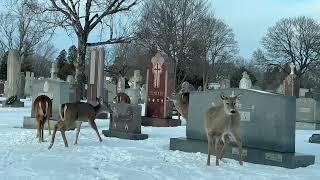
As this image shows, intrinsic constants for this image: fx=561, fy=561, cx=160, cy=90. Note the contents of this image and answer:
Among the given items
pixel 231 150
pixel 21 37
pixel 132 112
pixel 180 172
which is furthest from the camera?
pixel 21 37

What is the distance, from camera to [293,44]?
279 ft

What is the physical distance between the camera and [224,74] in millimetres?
66250

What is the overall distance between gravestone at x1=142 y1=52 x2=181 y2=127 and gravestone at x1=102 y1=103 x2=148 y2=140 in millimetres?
5136

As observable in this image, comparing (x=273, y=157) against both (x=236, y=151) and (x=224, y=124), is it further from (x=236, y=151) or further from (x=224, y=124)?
(x=224, y=124)

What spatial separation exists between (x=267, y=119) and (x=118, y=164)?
3.30m

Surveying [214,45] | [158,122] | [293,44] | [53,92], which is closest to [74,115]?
[53,92]

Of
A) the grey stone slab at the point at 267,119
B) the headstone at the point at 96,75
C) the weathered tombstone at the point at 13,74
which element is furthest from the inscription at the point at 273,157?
the weathered tombstone at the point at 13,74

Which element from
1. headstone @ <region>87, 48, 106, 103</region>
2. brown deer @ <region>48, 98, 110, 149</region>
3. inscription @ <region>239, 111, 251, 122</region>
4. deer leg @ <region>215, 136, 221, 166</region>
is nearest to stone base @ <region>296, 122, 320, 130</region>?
headstone @ <region>87, 48, 106, 103</region>

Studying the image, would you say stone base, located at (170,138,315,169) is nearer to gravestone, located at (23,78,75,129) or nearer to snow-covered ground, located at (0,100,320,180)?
snow-covered ground, located at (0,100,320,180)

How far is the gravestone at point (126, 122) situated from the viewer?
51.7ft

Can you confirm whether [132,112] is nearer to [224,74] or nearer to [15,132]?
[15,132]

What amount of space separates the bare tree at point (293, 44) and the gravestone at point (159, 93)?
6384cm

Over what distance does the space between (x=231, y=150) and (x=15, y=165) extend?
176 inches

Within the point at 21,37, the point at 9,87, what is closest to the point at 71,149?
the point at 9,87
